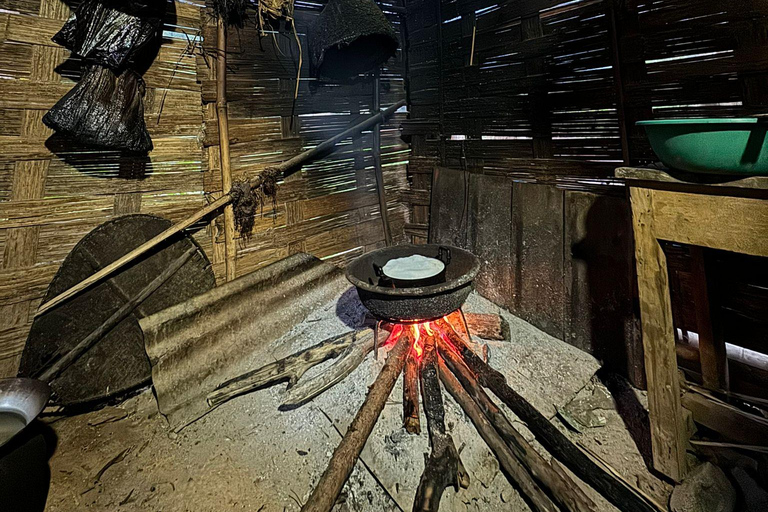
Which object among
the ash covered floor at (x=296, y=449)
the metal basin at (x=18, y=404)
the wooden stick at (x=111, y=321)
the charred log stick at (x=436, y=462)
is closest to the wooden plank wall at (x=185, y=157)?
the wooden stick at (x=111, y=321)

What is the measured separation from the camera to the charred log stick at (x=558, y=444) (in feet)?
5.38

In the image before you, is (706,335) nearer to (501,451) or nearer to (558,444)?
(558,444)

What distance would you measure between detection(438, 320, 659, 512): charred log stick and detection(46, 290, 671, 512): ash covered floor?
0.41 ft

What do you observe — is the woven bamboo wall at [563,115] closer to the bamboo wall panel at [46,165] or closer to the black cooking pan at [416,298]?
A: the black cooking pan at [416,298]

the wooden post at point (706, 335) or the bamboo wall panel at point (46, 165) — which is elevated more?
the bamboo wall panel at point (46, 165)

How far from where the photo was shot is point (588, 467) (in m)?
1.79

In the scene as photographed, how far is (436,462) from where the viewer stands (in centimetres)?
183

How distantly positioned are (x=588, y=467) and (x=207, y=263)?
10.6 feet

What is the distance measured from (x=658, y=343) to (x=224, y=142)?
3.54 metres

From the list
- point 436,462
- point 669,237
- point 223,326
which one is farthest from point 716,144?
point 223,326

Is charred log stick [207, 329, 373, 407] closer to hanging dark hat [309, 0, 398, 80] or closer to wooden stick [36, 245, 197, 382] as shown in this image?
wooden stick [36, 245, 197, 382]

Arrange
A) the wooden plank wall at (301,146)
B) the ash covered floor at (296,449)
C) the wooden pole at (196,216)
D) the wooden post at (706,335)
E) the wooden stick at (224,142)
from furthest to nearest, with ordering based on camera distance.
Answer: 1. the wooden plank wall at (301,146)
2. the wooden stick at (224,142)
3. the wooden pole at (196,216)
4. the wooden post at (706,335)
5. the ash covered floor at (296,449)

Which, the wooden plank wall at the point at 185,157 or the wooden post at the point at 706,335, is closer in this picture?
the wooden post at the point at 706,335

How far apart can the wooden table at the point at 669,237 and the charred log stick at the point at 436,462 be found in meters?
1.12
